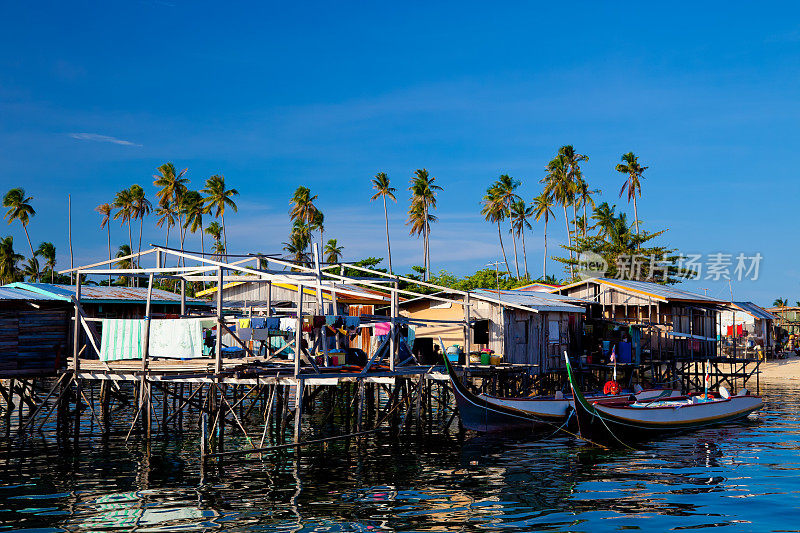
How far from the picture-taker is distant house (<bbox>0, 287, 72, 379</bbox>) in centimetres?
2362

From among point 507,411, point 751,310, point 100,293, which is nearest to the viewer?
point 507,411

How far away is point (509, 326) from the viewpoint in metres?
29.2

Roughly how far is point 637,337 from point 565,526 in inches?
962

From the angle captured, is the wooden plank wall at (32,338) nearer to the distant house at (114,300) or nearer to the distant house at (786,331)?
the distant house at (114,300)

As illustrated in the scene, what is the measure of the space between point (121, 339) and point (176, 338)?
2.63 meters

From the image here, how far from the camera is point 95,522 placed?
1334cm

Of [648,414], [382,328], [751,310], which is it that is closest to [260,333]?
[382,328]

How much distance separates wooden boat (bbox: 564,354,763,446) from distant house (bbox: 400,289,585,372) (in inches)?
189

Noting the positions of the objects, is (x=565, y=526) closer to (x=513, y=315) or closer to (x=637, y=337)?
(x=513, y=315)

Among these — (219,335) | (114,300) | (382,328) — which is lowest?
(219,335)

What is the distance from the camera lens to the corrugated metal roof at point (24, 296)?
23855 millimetres

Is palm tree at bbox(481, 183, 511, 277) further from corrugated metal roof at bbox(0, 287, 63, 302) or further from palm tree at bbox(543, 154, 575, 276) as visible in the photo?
corrugated metal roof at bbox(0, 287, 63, 302)

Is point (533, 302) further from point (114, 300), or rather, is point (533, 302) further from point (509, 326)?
point (114, 300)

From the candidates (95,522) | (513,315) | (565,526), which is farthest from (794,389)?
(95,522)
